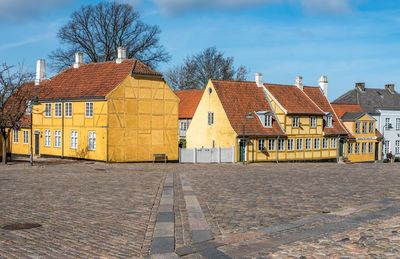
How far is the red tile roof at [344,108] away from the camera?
54.3 metres

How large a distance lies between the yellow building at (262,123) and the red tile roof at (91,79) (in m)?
8.10

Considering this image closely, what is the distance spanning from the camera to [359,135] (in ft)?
176

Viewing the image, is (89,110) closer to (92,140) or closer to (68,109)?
(92,140)

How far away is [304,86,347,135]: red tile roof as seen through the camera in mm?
50756

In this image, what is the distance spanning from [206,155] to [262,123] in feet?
21.2

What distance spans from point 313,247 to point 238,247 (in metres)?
1.36

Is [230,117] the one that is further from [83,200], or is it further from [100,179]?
[83,200]

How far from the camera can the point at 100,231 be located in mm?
10852

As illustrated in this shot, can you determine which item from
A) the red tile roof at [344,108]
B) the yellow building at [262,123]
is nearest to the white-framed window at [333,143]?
the yellow building at [262,123]

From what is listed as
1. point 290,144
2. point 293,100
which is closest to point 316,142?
point 290,144

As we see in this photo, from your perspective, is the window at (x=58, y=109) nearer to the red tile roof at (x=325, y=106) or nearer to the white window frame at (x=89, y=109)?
the white window frame at (x=89, y=109)

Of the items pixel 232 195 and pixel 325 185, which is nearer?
pixel 232 195

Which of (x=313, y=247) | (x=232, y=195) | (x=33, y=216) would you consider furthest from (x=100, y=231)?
(x=232, y=195)

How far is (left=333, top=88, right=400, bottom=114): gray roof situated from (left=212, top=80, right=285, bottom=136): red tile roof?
59.4ft
